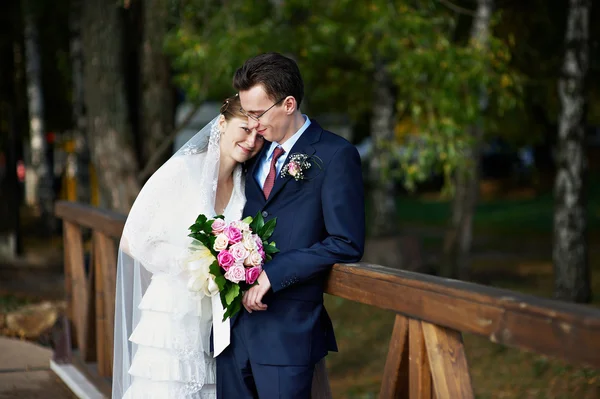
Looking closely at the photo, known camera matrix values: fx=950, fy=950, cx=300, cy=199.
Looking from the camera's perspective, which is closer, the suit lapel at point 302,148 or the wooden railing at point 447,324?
the wooden railing at point 447,324

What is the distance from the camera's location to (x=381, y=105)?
15.2 m

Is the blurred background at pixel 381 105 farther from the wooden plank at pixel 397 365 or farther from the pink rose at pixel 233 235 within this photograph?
the wooden plank at pixel 397 365

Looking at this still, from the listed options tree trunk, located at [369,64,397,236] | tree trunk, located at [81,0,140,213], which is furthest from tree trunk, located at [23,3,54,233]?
tree trunk, located at [81,0,140,213]

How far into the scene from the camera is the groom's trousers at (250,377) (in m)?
3.54

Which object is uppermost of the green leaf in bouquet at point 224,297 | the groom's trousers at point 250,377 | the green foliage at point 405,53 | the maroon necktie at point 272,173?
the green foliage at point 405,53

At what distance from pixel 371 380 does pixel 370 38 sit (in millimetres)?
4103

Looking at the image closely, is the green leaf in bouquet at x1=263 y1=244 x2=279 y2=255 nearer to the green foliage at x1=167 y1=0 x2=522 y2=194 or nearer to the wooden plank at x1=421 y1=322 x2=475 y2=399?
the wooden plank at x1=421 y1=322 x2=475 y2=399

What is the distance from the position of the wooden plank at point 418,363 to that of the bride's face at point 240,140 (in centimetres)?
101

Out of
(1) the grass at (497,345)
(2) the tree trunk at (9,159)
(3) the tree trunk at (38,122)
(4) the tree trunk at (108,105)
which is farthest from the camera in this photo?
(3) the tree trunk at (38,122)

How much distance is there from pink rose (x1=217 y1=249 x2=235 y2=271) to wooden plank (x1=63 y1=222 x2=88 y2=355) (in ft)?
9.76

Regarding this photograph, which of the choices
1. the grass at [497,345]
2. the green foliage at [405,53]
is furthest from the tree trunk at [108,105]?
the grass at [497,345]

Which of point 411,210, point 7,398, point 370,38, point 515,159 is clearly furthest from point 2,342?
point 515,159

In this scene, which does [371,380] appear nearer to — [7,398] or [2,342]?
[2,342]

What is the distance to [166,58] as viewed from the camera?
9531 mm
